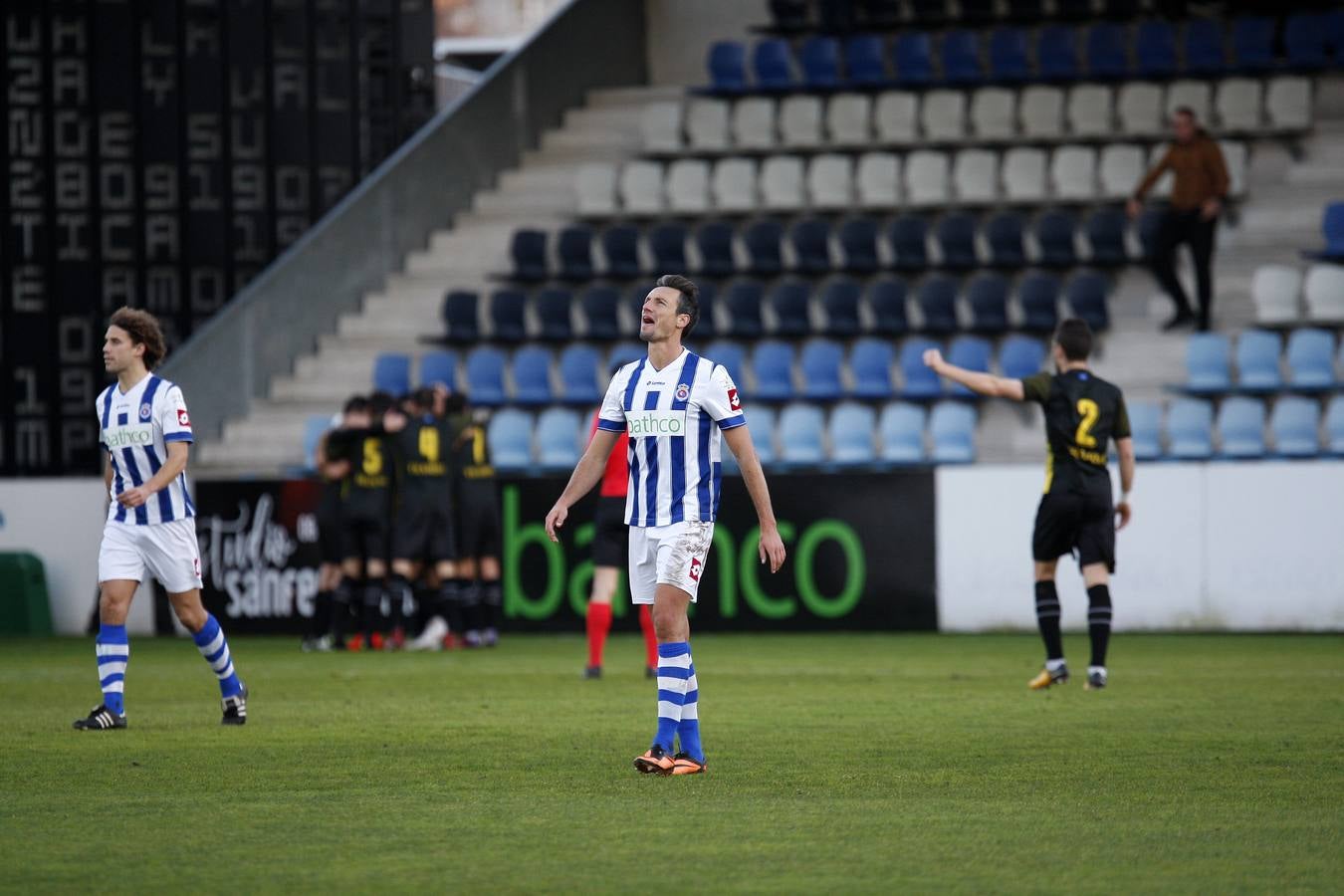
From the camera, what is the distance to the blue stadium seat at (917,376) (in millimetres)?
21359

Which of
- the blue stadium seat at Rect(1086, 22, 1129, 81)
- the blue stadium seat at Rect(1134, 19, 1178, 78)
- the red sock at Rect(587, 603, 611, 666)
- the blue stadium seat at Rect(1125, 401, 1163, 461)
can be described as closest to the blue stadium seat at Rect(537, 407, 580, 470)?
the blue stadium seat at Rect(1125, 401, 1163, 461)

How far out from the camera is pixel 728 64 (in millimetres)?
26094

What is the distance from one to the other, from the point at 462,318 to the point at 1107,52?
8491 mm

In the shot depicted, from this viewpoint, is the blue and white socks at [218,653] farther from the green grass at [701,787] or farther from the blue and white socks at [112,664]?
the blue and white socks at [112,664]

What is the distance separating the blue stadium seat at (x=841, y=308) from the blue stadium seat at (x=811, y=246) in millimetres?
659

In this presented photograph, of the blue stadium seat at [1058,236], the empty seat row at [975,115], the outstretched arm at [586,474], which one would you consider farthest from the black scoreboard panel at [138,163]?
the outstretched arm at [586,474]

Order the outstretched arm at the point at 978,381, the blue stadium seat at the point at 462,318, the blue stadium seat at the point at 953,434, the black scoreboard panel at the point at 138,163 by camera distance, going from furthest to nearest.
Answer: the blue stadium seat at the point at 462,318 < the blue stadium seat at the point at 953,434 < the black scoreboard panel at the point at 138,163 < the outstretched arm at the point at 978,381

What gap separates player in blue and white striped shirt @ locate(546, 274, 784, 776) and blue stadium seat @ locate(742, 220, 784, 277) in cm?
1506

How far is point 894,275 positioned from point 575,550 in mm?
6027

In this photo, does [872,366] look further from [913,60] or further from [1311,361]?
[913,60]

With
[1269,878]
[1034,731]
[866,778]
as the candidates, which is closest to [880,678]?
[1034,731]

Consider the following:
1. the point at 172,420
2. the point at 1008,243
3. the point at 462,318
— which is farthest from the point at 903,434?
the point at 172,420

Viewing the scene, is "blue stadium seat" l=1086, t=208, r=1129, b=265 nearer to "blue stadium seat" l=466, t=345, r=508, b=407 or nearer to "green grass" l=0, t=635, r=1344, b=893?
"blue stadium seat" l=466, t=345, r=508, b=407

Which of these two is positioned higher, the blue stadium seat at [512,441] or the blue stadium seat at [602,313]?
the blue stadium seat at [602,313]
